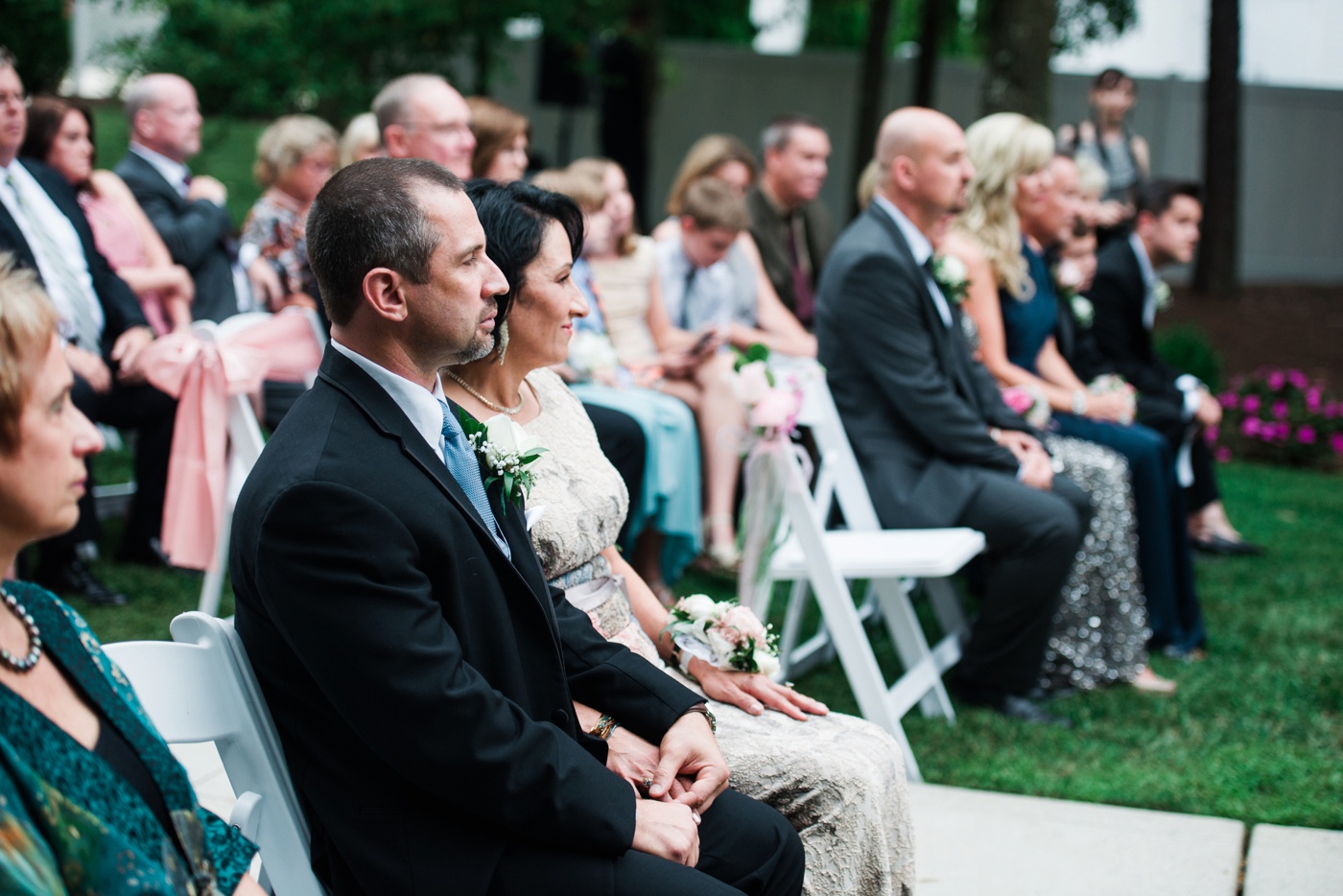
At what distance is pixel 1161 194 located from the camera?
6.97 meters

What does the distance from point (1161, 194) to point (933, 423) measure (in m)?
3.02

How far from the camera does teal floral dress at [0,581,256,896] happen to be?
1.44 meters

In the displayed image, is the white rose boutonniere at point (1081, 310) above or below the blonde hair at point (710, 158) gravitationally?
below

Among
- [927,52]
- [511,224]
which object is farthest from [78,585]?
[927,52]

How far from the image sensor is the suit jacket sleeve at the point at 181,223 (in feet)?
21.7

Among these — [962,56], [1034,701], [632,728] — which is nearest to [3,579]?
[632,728]

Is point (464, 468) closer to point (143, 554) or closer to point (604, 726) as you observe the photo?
point (604, 726)

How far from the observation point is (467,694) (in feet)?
6.36

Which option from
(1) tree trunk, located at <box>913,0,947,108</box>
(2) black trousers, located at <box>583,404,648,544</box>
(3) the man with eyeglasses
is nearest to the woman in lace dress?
(2) black trousers, located at <box>583,404,648,544</box>

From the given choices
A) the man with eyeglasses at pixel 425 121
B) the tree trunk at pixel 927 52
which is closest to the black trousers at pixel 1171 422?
the man with eyeglasses at pixel 425 121

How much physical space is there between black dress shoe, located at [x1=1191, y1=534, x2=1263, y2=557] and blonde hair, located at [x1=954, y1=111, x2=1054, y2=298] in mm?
2494

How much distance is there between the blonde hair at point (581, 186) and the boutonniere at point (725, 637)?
3.31 m

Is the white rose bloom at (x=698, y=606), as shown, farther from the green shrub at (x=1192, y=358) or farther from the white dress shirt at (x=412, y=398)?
the green shrub at (x=1192, y=358)

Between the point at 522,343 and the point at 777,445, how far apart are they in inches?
65.0
